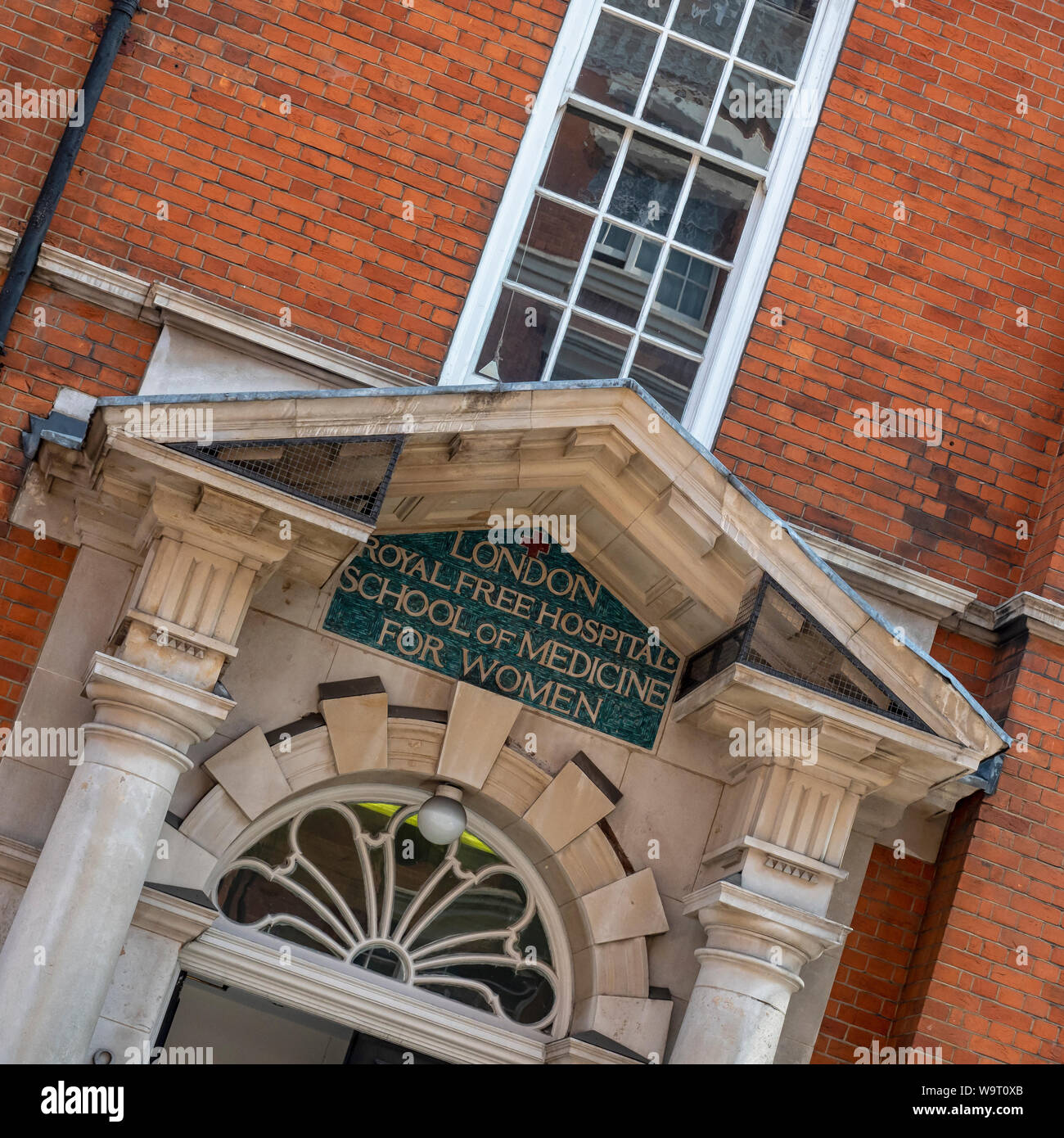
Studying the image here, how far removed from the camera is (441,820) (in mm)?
6402

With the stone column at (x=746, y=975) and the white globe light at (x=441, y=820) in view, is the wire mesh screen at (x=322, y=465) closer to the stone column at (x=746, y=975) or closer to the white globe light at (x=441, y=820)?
the white globe light at (x=441, y=820)

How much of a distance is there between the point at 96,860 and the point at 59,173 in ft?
10.6

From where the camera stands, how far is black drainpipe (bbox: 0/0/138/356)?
21.2 ft

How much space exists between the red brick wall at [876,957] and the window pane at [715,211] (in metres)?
3.30

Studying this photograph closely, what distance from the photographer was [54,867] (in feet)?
17.8

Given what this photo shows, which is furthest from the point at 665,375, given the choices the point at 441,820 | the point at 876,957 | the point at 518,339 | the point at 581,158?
the point at 876,957

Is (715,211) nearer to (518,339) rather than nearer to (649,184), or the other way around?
(649,184)

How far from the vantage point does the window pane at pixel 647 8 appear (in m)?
7.89

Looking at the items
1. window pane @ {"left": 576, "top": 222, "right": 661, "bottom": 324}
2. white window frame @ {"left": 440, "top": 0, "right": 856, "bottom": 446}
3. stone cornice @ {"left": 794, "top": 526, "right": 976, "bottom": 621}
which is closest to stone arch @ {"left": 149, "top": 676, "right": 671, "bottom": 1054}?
stone cornice @ {"left": 794, "top": 526, "right": 976, "bottom": 621}

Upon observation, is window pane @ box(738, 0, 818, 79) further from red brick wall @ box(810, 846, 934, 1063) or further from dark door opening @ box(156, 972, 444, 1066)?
dark door opening @ box(156, 972, 444, 1066)

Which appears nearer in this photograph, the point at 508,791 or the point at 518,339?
the point at 508,791

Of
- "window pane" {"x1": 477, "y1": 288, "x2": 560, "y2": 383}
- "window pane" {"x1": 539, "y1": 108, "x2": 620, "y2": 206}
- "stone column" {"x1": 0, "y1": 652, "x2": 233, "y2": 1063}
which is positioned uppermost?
"window pane" {"x1": 539, "y1": 108, "x2": 620, "y2": 206}

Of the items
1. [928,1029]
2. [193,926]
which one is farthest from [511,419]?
[928,1029]

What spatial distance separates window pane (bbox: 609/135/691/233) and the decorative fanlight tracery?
11.0 ft
